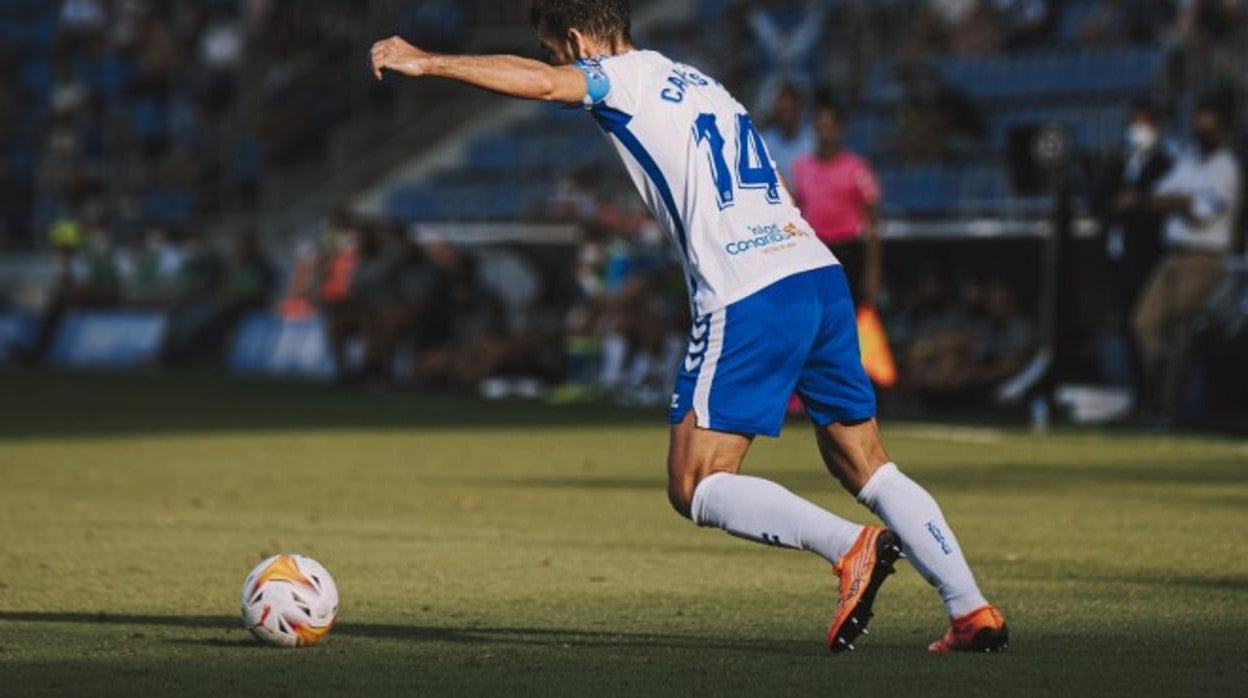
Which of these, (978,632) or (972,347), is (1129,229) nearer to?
(972,347)

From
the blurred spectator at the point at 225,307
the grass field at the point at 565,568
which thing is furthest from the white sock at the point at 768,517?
the blurred spectator at the point at 225,307

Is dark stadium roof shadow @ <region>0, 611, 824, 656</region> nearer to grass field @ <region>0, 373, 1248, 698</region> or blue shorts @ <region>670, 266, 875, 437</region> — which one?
grass field @ <region>0, 373, 1248, 698</region>

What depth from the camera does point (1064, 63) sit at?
26.0 m

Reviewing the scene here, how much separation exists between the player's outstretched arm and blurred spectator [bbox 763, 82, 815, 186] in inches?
399

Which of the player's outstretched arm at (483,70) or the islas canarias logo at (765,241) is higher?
the player's outstretched arm at (483,70)

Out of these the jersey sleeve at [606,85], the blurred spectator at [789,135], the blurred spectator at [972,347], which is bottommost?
the blurred spectator at [972,347]

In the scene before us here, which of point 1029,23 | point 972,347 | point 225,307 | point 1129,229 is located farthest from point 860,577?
point 225,307

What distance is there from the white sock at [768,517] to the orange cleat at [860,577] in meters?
0.06

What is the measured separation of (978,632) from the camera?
746 centimetres

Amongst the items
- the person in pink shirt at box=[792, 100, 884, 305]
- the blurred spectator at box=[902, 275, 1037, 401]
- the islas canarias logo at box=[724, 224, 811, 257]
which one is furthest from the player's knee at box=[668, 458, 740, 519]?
the blurred spectator at box=[902, 275, 1037, 401]

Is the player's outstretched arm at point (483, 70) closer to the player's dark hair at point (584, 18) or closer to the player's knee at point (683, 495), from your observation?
the player's dark hair at point (584, 18)

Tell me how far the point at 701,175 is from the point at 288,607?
175cm

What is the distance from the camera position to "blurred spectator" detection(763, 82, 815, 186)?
690 inches

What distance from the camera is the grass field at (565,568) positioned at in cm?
726
